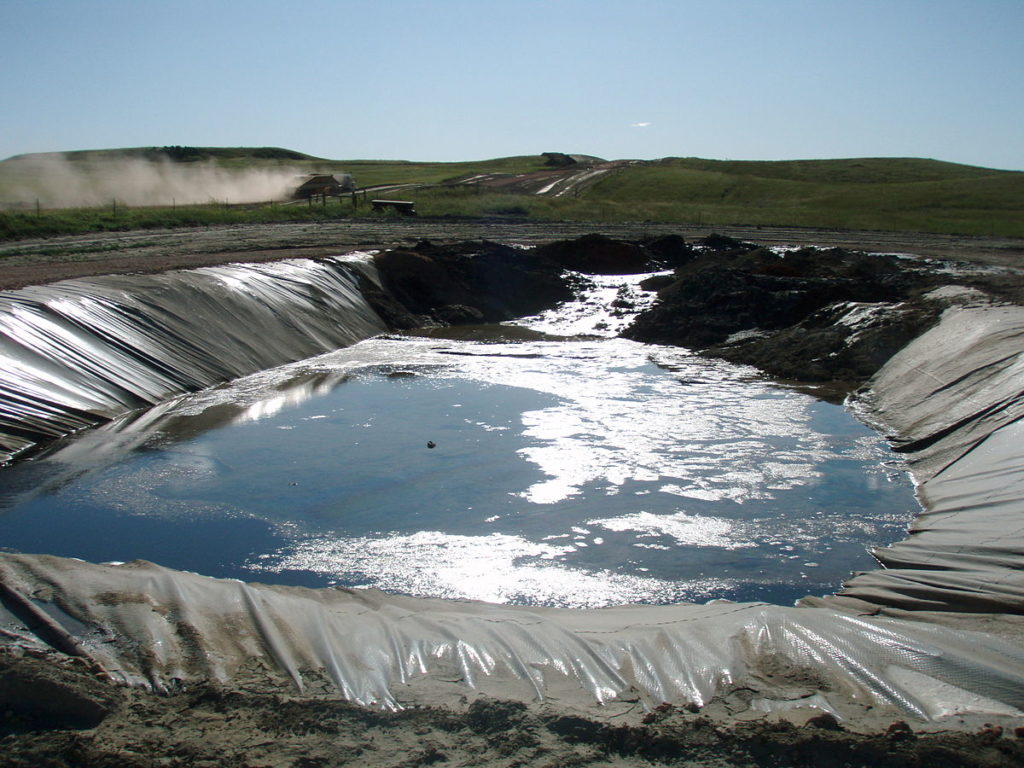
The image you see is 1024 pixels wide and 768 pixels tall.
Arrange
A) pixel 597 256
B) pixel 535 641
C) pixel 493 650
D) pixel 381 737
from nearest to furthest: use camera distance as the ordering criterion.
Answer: pixel 381 737 → pixel 493 650 → pixel 535 641 → pixel 597 256

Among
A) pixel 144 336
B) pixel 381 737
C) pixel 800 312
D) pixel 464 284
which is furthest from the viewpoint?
A: pixel 464 284

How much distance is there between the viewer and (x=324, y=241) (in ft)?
81.5

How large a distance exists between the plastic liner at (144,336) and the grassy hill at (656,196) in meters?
12.7

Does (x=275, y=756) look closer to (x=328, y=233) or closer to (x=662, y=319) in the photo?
(x=662, y=319)

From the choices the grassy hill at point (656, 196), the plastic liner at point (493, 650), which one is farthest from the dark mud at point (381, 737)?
the grassy hill at point (656, 196)

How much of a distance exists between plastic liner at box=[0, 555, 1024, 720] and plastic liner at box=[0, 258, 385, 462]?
17.2ft

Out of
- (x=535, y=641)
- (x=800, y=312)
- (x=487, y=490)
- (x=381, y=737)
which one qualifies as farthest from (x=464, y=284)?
(x=381, y=737)

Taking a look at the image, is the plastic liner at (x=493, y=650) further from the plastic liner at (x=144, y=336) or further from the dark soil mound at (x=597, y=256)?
the dark soil mound at (x=597, y=256)

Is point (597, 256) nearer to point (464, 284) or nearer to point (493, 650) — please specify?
point (464, 284)

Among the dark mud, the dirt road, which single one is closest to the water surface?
the dark mud

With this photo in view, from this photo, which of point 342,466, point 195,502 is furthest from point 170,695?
point 342,466

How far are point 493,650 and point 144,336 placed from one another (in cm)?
899

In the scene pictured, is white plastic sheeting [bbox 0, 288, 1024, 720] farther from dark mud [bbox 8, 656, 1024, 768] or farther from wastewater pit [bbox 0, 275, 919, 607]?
wastewater pit [bbox 0, 275, 919, 607]

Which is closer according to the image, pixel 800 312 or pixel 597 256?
pixel 800 312
